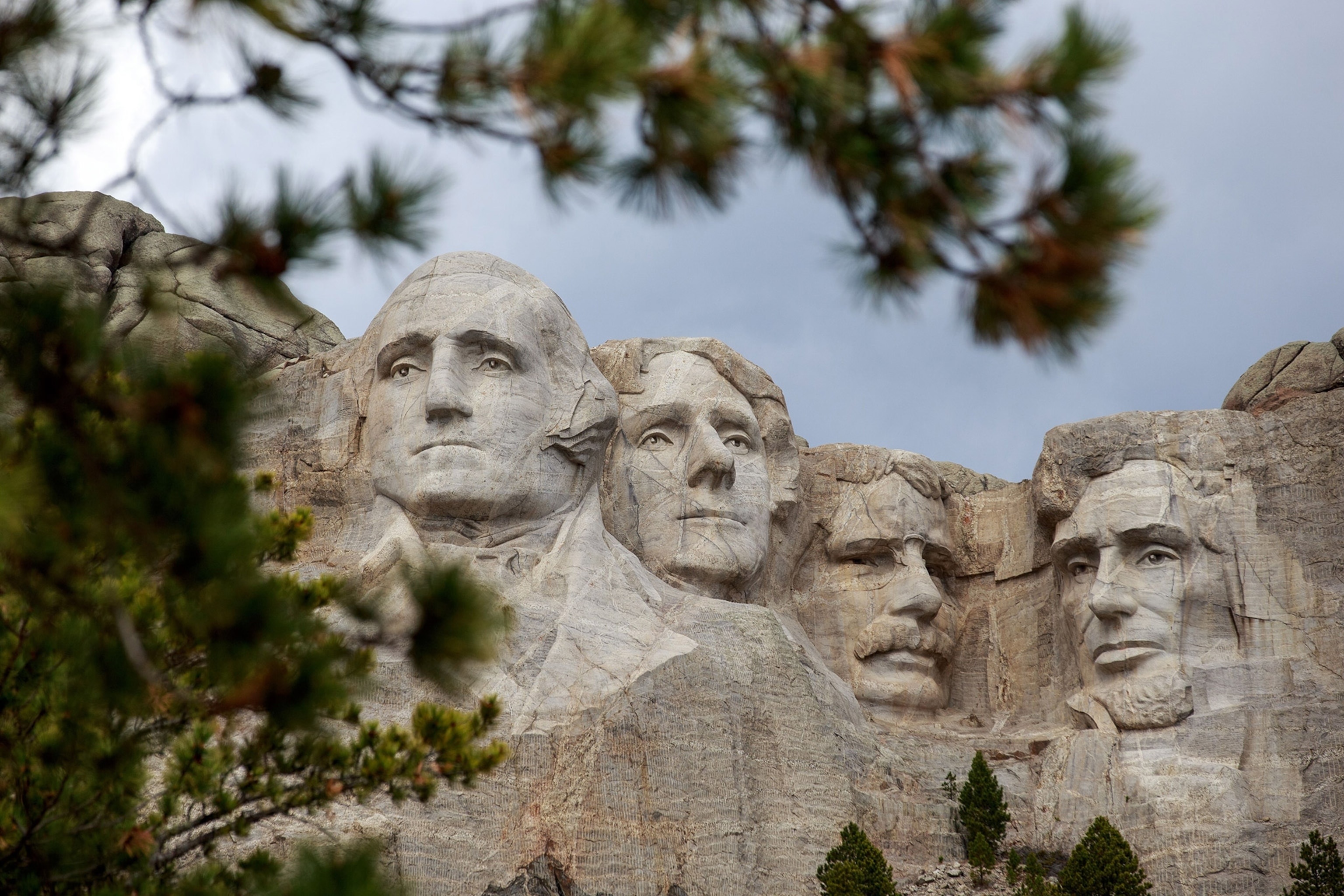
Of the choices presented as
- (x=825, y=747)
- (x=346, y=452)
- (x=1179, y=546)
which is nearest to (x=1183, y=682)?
(x=1179, y=546)

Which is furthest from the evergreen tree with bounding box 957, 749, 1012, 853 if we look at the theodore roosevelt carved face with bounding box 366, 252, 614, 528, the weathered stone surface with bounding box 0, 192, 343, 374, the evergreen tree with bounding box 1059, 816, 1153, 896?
the weathered stone surface with bounding box 0, 192, 343, 374

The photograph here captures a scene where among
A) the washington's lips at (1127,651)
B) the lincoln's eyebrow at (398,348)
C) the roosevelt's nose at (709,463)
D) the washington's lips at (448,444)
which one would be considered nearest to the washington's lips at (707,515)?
the roosevelt's nose at (709,463)

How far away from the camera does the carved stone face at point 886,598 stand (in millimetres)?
13039

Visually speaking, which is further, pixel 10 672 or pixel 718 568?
pixel 718 568

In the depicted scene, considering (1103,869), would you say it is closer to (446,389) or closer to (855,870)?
(855,870)

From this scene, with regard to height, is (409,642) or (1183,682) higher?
(1183,682)

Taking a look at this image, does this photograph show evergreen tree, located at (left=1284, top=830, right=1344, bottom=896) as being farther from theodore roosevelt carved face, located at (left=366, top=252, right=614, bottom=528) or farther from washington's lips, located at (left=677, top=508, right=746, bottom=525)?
theodore roosevelt carved face, located at (left=366, top=252, right=614, bottom=528)

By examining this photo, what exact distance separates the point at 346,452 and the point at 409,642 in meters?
7.00

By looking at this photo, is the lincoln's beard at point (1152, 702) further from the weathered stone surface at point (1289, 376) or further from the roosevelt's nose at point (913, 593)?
the weathered stone surface at point (1289, 376)

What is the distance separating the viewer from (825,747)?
1105cm

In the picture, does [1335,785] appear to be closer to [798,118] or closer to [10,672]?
[798,118]

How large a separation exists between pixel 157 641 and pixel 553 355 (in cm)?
606

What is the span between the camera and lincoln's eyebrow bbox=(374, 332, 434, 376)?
11.7 meters

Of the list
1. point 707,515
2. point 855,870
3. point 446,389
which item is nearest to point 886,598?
point 707,515
